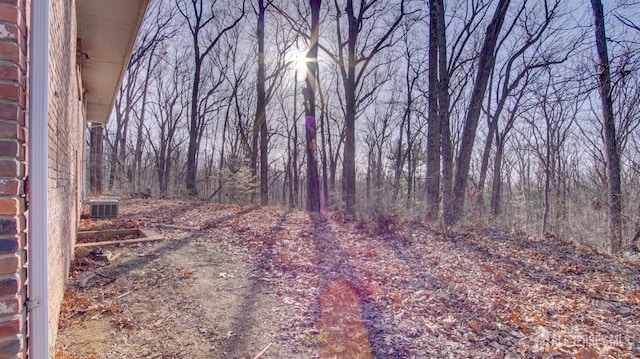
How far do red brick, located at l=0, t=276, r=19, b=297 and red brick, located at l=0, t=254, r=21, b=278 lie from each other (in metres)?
0.03

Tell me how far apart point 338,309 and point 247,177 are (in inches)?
424

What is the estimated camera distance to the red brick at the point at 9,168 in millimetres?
1364

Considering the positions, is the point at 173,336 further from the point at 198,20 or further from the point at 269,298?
the point at 198,20

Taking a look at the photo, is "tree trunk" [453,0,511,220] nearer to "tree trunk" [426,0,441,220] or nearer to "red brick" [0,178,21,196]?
"tree trunk" [426,0,441,220]

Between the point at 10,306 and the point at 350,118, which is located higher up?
the point at 350,118

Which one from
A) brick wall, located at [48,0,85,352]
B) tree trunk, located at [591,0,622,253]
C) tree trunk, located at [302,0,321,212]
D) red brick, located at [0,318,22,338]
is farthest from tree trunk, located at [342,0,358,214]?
red brick, located at [0,318,22,338]

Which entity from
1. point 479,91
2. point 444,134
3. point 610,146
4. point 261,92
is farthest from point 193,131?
point 610,146

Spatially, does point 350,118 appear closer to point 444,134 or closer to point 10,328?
point 444,134

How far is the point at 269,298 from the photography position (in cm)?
376

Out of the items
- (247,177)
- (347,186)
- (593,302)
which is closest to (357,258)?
(593,302)

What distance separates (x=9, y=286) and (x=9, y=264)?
0.09 m

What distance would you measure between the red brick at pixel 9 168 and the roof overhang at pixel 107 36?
323 cm

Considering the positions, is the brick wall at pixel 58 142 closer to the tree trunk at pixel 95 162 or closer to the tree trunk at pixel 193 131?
the tree trunk at pixel 193 131

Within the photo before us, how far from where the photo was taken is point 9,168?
1385 mm
